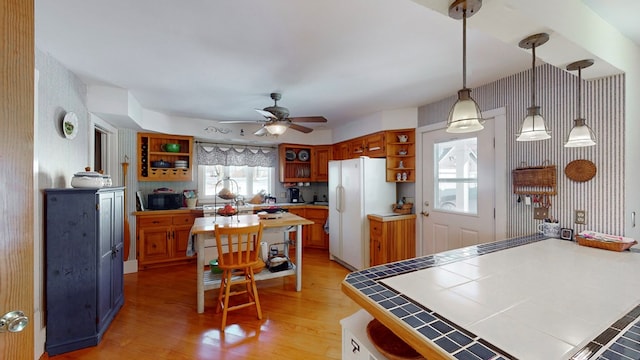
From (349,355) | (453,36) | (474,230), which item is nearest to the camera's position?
(349,355)

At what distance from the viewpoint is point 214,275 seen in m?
2.81

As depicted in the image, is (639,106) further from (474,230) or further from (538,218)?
(474,230)

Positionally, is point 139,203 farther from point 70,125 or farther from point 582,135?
point 582,135

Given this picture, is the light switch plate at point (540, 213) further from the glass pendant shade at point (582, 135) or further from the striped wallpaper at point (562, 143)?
the glass pendant shade at point (582, 135)

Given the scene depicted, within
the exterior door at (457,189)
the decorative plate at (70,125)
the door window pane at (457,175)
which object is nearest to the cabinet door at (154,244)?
the decorative plate at (70,125)

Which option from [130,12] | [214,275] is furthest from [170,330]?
[130,12]

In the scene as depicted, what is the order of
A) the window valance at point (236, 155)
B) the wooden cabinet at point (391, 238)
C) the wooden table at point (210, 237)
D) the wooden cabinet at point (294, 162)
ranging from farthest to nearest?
the wooden cabinet at point (294, 162) < the window valance at point (236, 155) < the wooden cabinet at point (391, 238) < the wooden table at point (210, 237)

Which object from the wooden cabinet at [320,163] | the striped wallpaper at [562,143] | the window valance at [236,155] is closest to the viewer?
the striped wallpaper at [562,143]

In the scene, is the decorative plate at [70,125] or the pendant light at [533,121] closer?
the pendant light at [533,121]

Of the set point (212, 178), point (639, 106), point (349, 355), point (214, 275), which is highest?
point (639, 106)

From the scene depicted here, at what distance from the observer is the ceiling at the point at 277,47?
58.4 inches

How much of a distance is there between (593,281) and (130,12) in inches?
113

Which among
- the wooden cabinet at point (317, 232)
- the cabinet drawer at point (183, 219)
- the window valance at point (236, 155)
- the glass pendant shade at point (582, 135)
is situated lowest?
the wooden cabinet at point (317, 232)

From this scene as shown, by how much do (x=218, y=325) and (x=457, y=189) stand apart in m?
2.94
